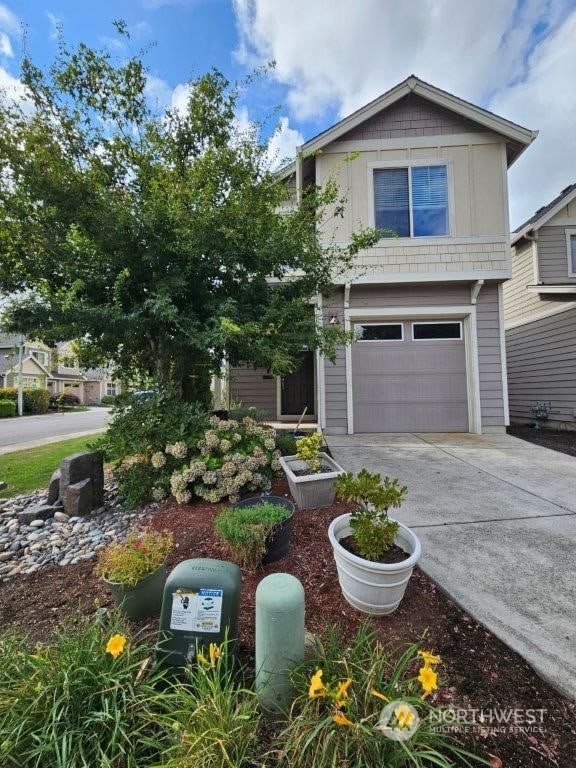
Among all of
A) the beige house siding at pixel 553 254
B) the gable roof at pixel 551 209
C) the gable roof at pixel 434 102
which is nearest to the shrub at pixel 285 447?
the gable roof at pixel 434 102

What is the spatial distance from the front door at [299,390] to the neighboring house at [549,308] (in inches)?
219

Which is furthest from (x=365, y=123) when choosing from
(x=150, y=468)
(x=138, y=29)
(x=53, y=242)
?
(x=150, y=468)

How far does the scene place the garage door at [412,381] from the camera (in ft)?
25.6

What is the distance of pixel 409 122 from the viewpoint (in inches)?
302

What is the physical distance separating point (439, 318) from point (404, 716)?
778cm

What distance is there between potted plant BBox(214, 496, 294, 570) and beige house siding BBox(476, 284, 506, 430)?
6432mm

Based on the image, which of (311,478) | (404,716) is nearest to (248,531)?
→ (311,478)

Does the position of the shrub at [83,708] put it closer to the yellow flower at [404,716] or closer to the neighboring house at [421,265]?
the yellow flower at [404,716]

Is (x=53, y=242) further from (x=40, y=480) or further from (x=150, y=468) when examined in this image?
(x=40, y=480)

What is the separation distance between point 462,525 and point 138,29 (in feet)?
26.3

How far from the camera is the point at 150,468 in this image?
4152 millimetres

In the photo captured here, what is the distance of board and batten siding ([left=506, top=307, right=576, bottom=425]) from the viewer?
29.5ft

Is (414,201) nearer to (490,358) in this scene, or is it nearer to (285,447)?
(490,358)

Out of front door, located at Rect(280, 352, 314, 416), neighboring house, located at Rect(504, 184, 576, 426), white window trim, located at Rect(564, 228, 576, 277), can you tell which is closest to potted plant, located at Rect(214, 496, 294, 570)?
front door, located at Rect(280, 352, 314, 416)
